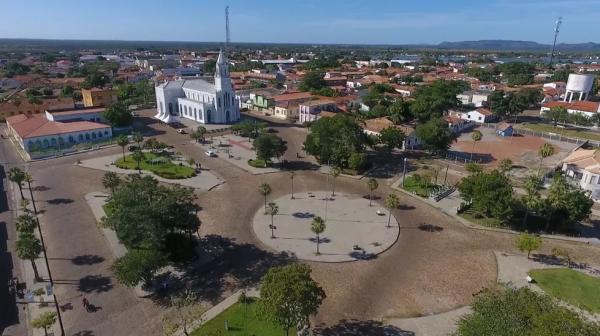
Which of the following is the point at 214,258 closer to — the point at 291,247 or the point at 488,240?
the point at 291,247

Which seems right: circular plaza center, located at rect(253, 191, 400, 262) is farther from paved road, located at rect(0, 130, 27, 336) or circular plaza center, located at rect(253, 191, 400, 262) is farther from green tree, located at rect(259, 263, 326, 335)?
paved road, located at rect(0, 130, 27, 336)

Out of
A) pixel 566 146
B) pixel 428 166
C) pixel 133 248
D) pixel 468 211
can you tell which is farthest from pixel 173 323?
pixel 566 146

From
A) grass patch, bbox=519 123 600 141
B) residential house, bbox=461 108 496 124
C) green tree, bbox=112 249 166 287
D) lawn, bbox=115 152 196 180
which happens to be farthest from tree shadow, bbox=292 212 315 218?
grass patch, bbox=519 123 600 141

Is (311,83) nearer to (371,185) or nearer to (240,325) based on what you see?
(371,185)

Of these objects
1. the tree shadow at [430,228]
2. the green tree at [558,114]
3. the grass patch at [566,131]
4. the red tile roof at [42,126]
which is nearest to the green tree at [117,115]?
the red tile roof at [42,126]

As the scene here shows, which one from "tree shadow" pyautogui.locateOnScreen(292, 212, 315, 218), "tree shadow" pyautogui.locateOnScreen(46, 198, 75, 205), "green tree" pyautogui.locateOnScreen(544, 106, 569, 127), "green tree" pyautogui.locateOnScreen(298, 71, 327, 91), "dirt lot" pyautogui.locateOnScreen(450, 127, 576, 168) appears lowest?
"tree shadow" pyautogui.locateOnScreen(46, 198, 75, 205)

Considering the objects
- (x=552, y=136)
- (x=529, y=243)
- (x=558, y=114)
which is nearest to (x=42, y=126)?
(x=529, y=243)

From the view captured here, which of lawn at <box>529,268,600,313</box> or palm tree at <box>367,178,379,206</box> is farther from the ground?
palm tree at <box>367,178,379,206</box>
